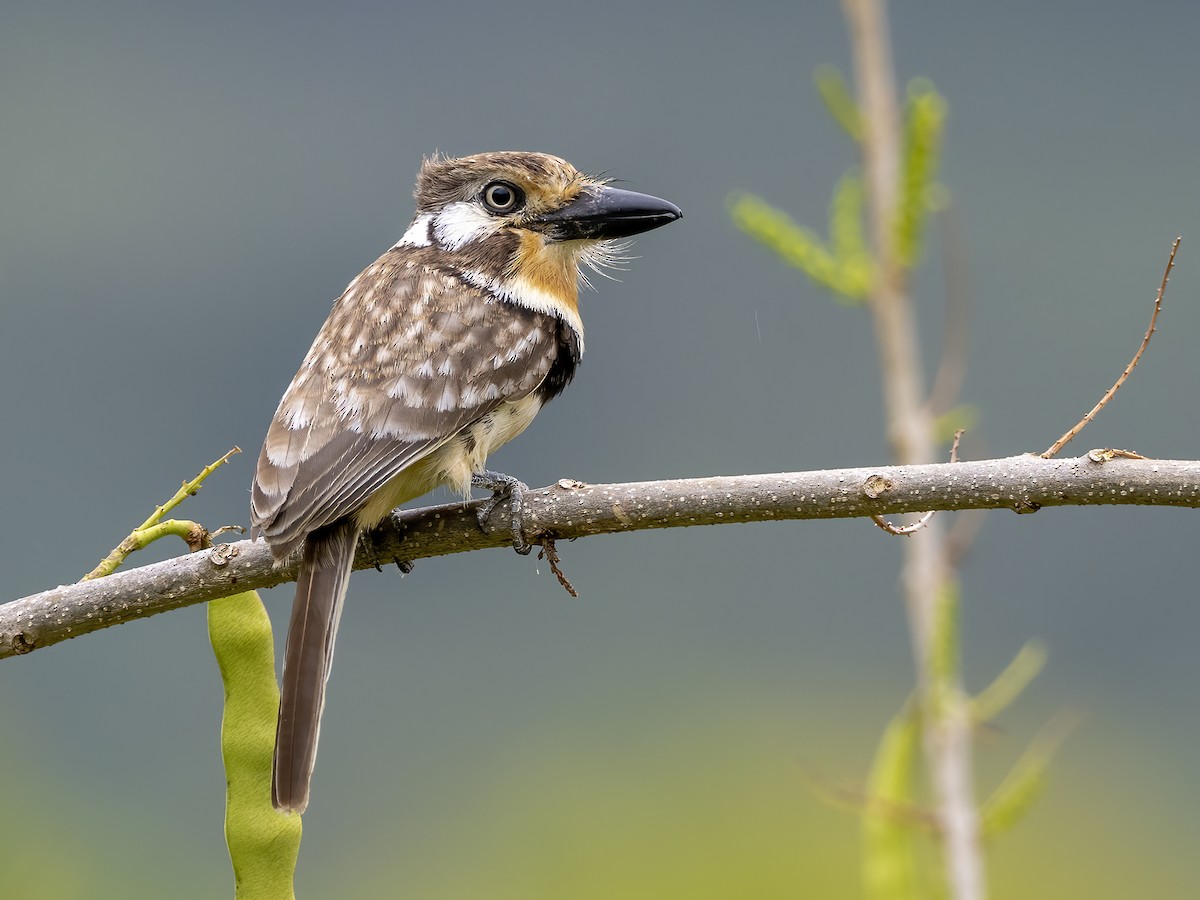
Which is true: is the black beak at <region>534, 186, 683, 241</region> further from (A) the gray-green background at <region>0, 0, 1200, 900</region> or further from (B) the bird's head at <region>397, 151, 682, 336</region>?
(A) the gray-green background at <region>0, 0, 1200, 900</region>

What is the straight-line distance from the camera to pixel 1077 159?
210 feet

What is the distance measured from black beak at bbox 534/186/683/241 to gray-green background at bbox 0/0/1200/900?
21.4 metres

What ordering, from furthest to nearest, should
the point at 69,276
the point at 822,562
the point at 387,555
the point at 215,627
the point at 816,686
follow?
1. the point at 69,276
2. the point at 822,562
3. the point at 816,686
4. the point at 387,555
5. the point at 215,627

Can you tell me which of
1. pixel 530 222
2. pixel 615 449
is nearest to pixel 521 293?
pixel 530 222

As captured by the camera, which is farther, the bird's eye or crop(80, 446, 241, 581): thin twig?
the bird's eye

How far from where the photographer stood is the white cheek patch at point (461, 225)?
404 centimetres

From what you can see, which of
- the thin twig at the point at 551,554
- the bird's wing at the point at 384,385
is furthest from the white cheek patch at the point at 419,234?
the thin twig at the point at 551,554

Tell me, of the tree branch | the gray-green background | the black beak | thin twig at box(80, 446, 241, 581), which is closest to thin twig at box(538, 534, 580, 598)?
the tree branch

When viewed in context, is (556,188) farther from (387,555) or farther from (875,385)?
(875,385)

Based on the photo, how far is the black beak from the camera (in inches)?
155

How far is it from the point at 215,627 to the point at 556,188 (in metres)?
1.59

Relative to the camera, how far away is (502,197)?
4.09 m

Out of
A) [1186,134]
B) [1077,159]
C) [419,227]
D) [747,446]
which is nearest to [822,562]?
[747,446]

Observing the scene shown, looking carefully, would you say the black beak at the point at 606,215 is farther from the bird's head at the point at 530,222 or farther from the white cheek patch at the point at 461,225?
the white cheek patch at the point at 461,225
